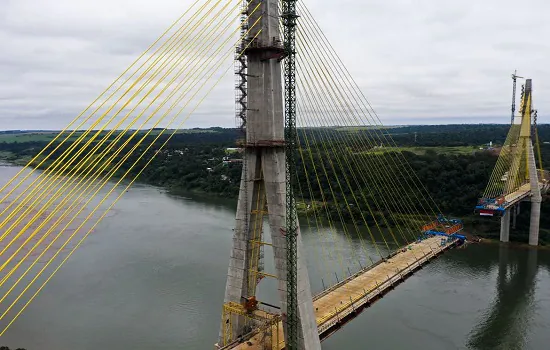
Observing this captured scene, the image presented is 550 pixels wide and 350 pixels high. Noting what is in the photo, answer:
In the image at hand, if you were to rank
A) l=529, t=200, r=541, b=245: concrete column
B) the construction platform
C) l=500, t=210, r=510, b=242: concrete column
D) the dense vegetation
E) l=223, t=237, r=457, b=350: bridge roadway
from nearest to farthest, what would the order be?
1. l=223, t=237, r=457, b=350: bridge roadway
2. the construction platform
3. l=529, t=200, r=541, b=245: concrete column
4. l=500, t=210, r=510, b=242: concrete column
5. the dense vegetation

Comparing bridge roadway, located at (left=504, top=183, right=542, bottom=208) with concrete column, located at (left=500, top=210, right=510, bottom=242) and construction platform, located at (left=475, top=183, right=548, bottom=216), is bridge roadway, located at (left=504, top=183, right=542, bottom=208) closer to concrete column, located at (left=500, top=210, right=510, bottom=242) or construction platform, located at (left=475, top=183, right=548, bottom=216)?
construction platform, located at (left=475, top=183, right=548, bottom=216)

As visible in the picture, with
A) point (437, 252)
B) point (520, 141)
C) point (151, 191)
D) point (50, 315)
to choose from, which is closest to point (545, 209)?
point (520, 141)

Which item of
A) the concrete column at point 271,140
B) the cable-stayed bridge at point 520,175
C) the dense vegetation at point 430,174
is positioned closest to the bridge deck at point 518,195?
the cable-stayed bridge at point 520,175

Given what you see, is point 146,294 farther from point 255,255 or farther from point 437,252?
point 437,252

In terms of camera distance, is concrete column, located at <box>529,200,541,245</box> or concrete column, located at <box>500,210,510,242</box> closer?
concrete column, located at <box>529,200,541,245</box>

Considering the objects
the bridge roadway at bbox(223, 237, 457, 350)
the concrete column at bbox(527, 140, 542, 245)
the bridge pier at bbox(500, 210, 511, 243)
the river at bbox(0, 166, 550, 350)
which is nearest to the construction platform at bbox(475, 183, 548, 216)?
the concrete column at bbox(527, 140, 542, 245)

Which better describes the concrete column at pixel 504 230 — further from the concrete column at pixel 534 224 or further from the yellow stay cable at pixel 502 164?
the yellow stay cable at pixel 502 164
